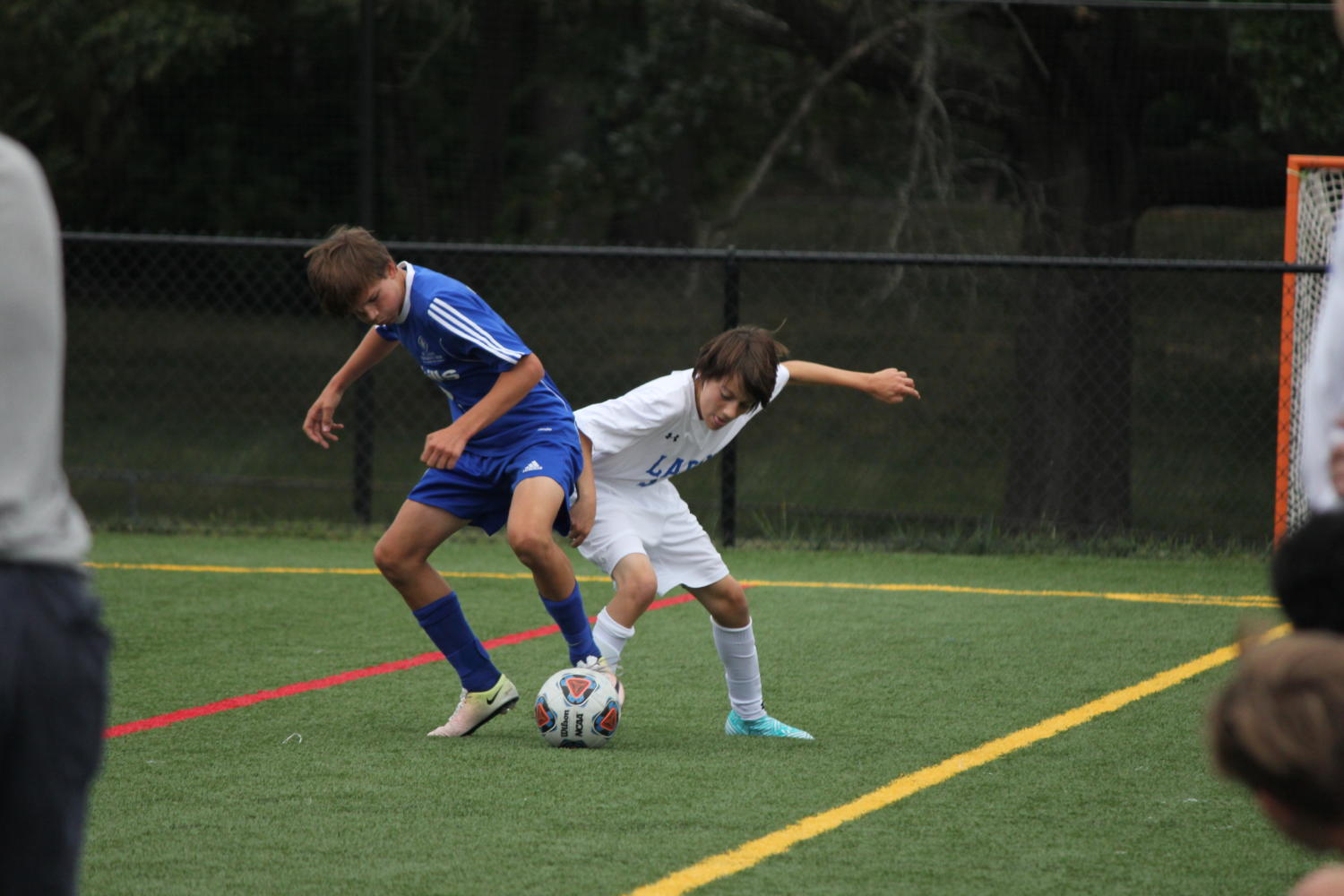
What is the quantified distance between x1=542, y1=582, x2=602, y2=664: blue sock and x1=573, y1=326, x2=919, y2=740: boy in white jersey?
4 cm

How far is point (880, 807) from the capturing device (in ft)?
13.9

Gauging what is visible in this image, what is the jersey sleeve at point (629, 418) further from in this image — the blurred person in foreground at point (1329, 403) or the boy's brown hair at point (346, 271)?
the blurred person in foreground at point (1329, 403)

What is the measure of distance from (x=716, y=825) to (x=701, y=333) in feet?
42.8

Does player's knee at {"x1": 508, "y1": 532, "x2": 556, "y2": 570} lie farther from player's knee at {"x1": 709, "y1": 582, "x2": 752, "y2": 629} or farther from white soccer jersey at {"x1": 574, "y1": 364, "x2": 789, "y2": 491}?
player's knee at {"x1": 709, "y1": 582, "x2": 752, "y2": 629}

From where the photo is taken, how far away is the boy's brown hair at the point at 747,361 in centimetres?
495

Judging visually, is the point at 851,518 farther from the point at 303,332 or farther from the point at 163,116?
the point at 163,116

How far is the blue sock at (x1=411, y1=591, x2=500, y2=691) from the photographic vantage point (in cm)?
517

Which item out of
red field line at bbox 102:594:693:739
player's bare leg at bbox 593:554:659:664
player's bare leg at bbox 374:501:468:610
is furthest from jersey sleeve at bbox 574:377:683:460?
red field line at bbox 102:594:693:739

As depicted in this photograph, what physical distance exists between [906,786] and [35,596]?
296 centimetres

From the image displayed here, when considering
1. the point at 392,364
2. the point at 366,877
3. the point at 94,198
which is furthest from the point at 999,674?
→ the point at 94,198

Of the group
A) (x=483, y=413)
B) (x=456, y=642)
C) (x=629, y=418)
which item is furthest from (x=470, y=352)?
(x=456, y=642)

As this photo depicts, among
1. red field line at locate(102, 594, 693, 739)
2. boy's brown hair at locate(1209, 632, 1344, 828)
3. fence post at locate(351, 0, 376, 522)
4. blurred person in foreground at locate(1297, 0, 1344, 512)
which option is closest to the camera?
boy's brown hair at locate(1209, 632, 1344, 828)

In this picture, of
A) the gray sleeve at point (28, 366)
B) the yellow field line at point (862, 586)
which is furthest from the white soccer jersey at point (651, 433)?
the gray sleeve at point (28, 366)

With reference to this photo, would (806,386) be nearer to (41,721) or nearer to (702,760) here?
(702,760)
